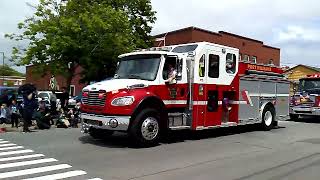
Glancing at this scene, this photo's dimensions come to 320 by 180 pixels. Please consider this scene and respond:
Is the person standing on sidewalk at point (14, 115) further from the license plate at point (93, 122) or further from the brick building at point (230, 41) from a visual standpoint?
the brick building at point (230, 41)

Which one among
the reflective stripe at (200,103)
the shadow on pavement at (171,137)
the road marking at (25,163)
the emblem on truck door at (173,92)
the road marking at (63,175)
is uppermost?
the emblem on truck door at (173,92)

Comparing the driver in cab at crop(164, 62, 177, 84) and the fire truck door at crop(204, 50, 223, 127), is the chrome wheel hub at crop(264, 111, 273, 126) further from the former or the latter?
the driver in cab at crop(164, 62, 177, 84)

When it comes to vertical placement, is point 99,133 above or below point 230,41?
below

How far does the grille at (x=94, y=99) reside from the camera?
12462 mm

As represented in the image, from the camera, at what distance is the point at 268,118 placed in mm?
18547

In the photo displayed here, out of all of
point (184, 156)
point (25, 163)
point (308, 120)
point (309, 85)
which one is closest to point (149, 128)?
point (184, 156)

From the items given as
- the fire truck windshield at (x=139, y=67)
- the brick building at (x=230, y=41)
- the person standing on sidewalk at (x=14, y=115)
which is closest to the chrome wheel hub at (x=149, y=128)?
the fire truck windshield at (x=139, y=67)

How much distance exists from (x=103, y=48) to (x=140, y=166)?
698 inches

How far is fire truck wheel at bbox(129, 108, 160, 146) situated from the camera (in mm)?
12367

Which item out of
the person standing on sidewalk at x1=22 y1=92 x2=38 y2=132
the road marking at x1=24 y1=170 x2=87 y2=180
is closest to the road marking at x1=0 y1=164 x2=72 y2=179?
the road marking at x1=24 y1=170 x2=87 y2=180

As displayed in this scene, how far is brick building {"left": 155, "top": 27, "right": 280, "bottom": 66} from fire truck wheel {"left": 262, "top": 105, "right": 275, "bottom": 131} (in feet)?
43.5

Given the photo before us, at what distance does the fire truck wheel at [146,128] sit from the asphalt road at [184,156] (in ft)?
0.88

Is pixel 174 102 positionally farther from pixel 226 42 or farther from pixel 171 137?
pixel 226 42

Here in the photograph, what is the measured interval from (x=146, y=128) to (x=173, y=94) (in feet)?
5.00
